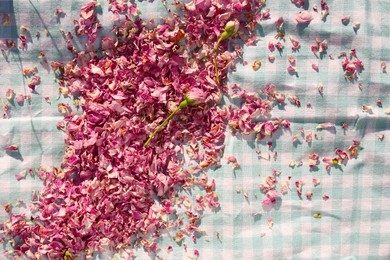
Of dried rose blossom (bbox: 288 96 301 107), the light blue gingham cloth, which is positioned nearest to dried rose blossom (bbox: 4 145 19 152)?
the light blue gingham cloth

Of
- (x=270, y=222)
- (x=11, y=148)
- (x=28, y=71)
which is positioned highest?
(x=28, y=71)

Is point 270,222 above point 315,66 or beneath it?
beneath

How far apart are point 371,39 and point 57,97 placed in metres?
0.50

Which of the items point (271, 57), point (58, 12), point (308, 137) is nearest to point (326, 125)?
point (308, 137)

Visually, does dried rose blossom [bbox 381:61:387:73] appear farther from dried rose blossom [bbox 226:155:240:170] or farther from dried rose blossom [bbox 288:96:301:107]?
dried rose blossom [bbox 226:155:240:170]

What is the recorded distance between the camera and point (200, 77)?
766 millimetres

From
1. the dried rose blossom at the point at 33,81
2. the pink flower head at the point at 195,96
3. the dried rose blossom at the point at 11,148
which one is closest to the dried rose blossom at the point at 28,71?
the dried rose blossom at the point at 33,81

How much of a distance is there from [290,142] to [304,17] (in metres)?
0.19

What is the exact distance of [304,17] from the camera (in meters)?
0.77

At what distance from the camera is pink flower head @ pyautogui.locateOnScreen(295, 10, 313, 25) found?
770mm

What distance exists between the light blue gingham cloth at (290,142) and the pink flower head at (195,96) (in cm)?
6

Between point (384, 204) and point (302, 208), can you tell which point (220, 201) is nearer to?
point (302, 208)

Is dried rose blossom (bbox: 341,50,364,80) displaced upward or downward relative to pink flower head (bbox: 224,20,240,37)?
downward

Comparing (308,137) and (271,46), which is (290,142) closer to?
(308,137)
